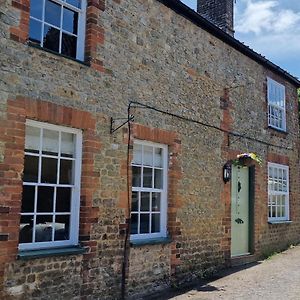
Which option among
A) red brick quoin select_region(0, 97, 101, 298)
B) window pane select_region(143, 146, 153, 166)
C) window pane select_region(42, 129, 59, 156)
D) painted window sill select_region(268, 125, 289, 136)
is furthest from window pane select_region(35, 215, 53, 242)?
painted window sill select_region(268, 125, 289, 136)

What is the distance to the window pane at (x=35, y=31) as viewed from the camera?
641cm

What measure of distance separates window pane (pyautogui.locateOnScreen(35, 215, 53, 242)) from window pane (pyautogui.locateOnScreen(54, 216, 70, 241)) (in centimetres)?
11

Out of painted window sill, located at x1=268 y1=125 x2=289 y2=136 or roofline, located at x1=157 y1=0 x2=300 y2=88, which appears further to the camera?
painted window sill, located at x1=268 y1=125 x2=289 y2=136

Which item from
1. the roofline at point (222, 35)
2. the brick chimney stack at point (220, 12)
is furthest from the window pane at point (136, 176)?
the brick chimney stack at point (220, 12)

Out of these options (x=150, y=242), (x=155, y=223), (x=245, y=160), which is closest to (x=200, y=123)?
(x=245, y=160)

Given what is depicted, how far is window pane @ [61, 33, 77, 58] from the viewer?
6902mm

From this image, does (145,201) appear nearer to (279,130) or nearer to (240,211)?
(240,211)

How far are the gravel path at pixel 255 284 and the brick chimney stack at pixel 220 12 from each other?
23.6ft

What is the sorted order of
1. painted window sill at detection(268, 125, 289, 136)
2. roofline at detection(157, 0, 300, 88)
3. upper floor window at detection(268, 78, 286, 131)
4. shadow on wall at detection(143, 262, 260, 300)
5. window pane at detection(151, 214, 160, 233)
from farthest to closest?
1. upper floor window at detection(268, 78, 286, 131)
2. painted window sill at detection(268, 125, 289, 136)
3. roofline at detection(157, 0, 300, 88)
4. window pane at detection(151, 214, 160, 233)
5. shadow on wall at detection(143, 262, 260, 300)

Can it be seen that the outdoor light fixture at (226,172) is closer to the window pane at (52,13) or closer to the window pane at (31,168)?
the window pane at (31,168)

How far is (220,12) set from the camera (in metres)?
13.6

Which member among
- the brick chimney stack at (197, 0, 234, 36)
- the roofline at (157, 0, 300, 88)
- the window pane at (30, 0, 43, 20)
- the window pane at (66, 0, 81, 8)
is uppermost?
the brick chimney stack at (197, 0, 234, 36)

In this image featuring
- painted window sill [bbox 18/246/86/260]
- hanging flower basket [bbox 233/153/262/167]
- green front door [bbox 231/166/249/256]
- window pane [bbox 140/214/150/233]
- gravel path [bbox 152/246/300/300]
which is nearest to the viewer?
painted window sill [bbox 18/246/86/260]

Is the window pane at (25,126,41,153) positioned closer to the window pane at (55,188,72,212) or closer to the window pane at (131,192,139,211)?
the window pane at (55,188,72,212)
